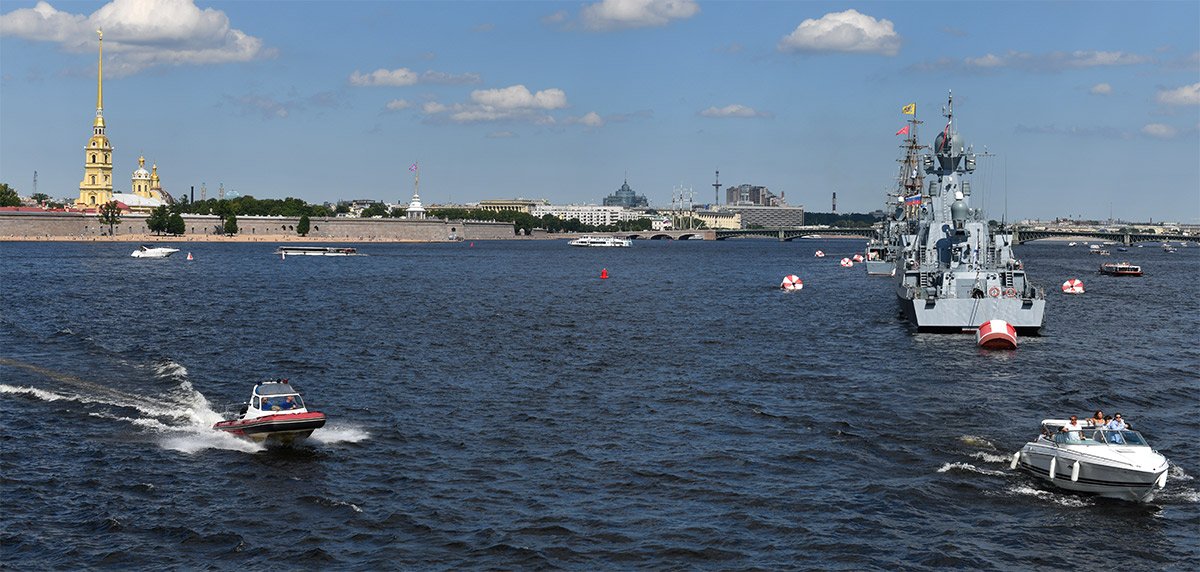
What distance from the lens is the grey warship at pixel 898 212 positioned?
152 meters

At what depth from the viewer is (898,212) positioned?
16788 centimetres

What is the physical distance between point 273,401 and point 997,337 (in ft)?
137

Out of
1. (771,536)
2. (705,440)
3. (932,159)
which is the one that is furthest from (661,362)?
(932,159)

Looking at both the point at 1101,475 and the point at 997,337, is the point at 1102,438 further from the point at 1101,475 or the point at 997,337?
the point at 997,337

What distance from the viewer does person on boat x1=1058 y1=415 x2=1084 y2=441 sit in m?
32.6

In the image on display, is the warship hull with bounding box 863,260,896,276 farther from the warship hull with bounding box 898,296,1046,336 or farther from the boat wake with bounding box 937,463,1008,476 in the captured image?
the boat wake with bounding box 937,463,1008,476

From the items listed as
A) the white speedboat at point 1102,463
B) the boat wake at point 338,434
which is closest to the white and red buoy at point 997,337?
the white speedboat at point 1102,463

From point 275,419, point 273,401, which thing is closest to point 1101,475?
point 275,419

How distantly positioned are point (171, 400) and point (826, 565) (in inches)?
1153

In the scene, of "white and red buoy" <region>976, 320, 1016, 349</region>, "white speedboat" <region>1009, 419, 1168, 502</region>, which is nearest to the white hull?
"white speedboat" <region>1009, 419, 1168, 502</region>

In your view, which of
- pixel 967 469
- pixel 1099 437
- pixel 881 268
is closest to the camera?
pixel 1099 437

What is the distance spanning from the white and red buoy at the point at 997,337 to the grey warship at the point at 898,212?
70.6 metres

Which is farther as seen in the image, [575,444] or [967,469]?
[575,444]

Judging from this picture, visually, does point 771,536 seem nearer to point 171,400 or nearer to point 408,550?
point 408,550
